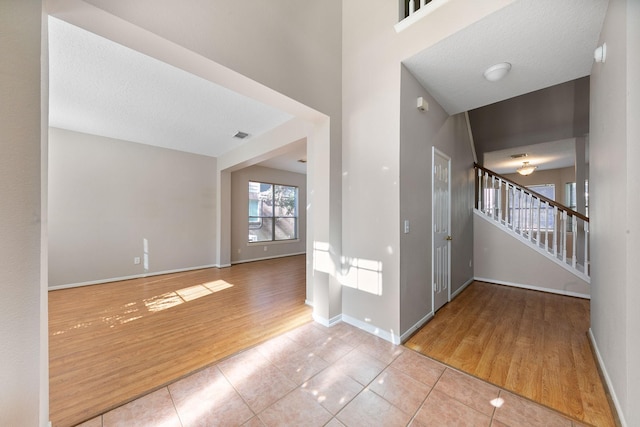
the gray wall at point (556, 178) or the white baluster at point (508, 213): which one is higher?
the gray wall at point (556, 178)

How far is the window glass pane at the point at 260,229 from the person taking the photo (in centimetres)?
656

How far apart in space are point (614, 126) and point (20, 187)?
10.4 feet

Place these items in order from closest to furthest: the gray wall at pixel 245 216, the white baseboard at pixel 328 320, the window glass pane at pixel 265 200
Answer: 1. the white baseboard at pixel 328 320
2. the gray wall at pixel 245 216
3. the window glass pane at pixel 265 200

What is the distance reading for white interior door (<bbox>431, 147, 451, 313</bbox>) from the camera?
2.85 meters

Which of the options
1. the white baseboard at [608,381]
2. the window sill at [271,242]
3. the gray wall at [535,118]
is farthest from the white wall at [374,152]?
the window sill at [271,242]

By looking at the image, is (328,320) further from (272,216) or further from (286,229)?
(286,229)

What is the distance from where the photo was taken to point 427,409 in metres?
1.48

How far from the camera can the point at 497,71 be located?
2.17m

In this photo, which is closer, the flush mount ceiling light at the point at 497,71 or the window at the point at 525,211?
the flush mount ceiling light at the point at 497,71

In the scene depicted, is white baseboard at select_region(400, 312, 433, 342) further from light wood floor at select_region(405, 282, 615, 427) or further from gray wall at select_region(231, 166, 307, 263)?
gray wall at select_region(231, 166, 307, 263)

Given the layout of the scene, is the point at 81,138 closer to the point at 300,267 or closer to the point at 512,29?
the point at 300,267

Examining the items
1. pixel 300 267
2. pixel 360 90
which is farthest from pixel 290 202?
pixel 360 90

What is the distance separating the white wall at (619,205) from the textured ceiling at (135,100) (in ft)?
10.2

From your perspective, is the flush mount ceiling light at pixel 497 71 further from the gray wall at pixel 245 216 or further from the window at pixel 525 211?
the gray wall at pixel 245 216
